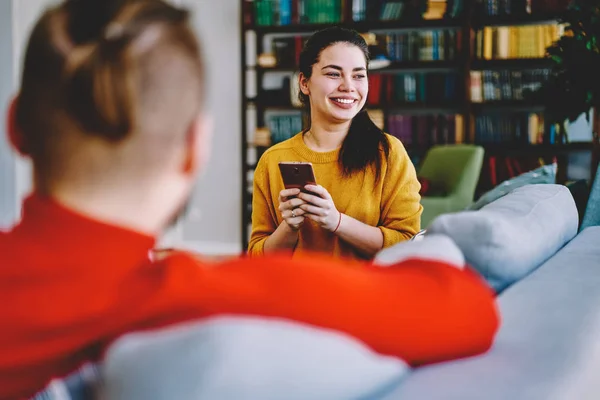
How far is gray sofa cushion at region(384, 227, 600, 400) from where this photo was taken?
0.66 meters

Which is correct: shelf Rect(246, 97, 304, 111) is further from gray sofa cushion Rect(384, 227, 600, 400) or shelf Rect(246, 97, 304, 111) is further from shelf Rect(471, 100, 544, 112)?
gray sofa cushion Rect(384, 227, 600, 400)

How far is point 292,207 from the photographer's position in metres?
1.67

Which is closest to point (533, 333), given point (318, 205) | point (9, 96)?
point (318, 205)

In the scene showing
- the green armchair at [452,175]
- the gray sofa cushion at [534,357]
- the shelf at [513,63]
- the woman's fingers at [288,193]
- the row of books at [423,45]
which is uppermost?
the row of books at [423,45]

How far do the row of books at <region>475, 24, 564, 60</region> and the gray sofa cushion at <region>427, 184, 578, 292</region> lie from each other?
3928 millimetres

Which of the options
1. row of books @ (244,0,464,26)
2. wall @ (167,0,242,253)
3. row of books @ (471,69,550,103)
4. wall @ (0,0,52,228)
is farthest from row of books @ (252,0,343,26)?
wall @ (0,0,52,228)

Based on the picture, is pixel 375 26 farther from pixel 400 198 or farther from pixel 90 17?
pixel 90 17

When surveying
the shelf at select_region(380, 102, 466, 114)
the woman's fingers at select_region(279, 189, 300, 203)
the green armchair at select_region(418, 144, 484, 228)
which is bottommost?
the green armchair at select_region(418, 144, 484, 228)

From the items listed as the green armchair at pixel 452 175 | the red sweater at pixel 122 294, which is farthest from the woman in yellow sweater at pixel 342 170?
the green armchair at pixel 452 175

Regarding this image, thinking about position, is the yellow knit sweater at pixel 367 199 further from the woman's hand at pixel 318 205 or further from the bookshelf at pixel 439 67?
the bookshelf at pixel 439 67

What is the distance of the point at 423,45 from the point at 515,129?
92 centimetres

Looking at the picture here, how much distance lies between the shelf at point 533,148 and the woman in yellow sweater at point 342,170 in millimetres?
3505

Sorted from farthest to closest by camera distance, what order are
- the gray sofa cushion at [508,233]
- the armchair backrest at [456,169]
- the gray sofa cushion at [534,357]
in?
1. the armchair backrest at [456,169]
2. the gray sofa cushion at [508,233]
3. the gray sofa cushion at [534,357]

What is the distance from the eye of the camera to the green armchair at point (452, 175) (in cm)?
408
